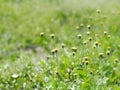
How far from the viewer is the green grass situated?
410 centimetres

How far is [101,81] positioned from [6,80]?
1070mm

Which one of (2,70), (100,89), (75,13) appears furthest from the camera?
(75,13)

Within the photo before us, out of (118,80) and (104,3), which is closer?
(118,80)

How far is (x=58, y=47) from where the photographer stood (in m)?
5.69

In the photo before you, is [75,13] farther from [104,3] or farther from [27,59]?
[27,59]

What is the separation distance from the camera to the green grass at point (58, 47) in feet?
13.5

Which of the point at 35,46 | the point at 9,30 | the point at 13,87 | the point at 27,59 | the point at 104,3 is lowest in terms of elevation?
the point at 13,87

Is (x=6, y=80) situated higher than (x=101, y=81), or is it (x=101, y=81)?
(x=6, y=80)

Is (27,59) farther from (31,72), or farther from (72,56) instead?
(72,56)

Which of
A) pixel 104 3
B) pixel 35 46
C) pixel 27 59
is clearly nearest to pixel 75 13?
pixel 104 3

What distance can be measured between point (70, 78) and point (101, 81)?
0.33 meters

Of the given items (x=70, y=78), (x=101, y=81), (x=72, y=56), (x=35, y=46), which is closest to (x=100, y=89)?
(x=101, y=81)

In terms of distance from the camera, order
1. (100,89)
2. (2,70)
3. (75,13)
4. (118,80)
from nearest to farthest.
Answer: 1. (100,89)
2. (118,80)
3. (2,70)
4. (75,13)

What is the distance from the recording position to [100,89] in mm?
3865
